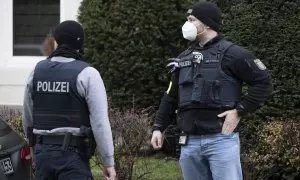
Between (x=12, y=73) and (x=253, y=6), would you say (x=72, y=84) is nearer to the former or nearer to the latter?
(x=253, y=6)

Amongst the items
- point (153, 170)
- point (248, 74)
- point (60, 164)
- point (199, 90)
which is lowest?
point (153, 170)

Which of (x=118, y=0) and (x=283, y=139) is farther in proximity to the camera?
(x=118, y=0)

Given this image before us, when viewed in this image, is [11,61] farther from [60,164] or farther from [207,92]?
[207,92]

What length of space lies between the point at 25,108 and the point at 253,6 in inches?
149

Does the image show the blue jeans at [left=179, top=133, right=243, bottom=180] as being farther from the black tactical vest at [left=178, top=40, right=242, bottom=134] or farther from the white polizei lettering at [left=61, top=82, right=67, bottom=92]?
the white polizei lettering at [left=61, top=82, right=67, bottom=92]

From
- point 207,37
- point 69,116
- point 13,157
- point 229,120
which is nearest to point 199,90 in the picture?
point 229,120

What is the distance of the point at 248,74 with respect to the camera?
173 inches

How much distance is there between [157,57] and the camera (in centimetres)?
873

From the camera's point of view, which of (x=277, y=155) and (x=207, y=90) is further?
(x=277, y=155)

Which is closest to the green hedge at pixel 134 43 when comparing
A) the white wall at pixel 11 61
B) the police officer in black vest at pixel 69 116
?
the white wall at pixel 11 61

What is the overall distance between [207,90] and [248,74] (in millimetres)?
284

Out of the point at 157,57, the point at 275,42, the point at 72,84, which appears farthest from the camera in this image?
the point at 157,57

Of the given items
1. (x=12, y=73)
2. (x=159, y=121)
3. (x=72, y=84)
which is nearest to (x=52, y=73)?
(x=72, y=84)

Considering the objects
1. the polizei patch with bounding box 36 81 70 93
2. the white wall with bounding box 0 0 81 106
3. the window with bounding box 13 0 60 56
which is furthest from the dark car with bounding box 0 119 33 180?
the window with bounding box 13 0 60 56
